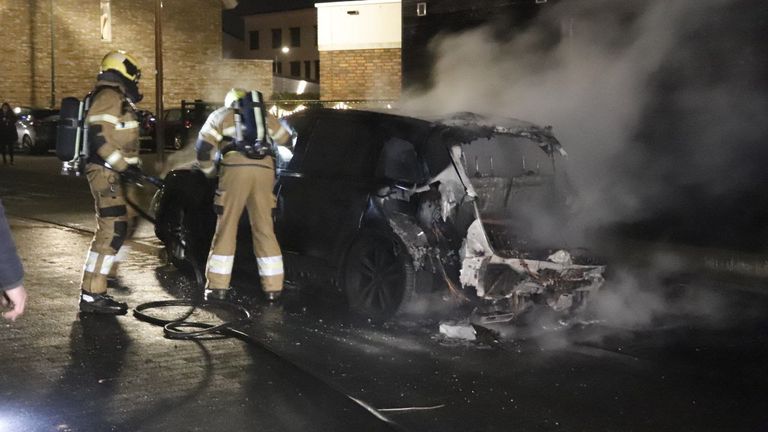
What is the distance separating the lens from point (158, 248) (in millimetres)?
10375

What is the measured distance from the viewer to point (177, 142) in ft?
97.6

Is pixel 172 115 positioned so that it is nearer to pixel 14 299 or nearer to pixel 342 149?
pixel 342 149

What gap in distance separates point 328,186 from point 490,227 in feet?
4.42

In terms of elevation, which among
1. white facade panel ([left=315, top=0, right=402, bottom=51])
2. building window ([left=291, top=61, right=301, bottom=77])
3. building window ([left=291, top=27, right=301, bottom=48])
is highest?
building window ([left=291, top=27, right=301, bottom=48])

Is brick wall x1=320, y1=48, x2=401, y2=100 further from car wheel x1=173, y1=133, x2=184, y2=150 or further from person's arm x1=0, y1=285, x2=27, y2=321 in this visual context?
person's arm x1=0, y1=285, x2=27, y2=321

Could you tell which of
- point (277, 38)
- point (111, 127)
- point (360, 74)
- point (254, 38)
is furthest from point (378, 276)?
point (254, 38)

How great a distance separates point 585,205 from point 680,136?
3168mm

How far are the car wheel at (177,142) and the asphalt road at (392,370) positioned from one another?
21717mm

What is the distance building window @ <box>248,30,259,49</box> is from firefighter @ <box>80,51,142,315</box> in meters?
69.5

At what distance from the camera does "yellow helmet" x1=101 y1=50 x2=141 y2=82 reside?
23.2 ft

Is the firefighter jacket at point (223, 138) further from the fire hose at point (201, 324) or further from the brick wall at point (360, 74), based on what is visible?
the brick wall at point (360, 74)

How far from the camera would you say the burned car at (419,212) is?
259 inches

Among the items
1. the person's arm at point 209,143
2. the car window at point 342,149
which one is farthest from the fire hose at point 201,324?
the car window at point 342,149

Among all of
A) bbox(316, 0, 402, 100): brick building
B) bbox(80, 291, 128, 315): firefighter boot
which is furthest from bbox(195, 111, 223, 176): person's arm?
bbox(316, 0, 402, 100): brick building
